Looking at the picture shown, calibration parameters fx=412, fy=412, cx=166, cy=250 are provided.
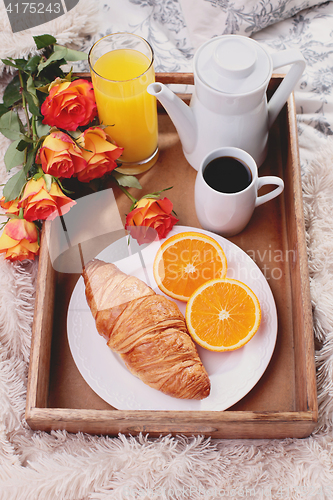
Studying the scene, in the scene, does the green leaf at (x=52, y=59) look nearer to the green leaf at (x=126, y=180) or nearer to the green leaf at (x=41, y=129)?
the green leaf at (x=41, y=129)

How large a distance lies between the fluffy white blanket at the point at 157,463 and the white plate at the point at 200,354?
72 millimetres

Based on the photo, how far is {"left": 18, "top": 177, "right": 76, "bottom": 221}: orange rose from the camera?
32.9 inches

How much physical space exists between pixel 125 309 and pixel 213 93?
474 millimetres

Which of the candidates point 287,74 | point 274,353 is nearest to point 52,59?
point 287,74

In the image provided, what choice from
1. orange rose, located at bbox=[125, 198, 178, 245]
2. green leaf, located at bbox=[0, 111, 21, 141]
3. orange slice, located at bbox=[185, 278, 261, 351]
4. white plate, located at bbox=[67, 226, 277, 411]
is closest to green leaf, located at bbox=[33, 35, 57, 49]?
green leaf, located at bbox=[0, 111, 21, 141]

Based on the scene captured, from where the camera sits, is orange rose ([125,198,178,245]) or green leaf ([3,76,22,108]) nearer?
orange rose ([125,198,178,245])

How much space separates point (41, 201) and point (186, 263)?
326mm

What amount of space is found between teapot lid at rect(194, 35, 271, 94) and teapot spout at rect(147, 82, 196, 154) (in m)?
0.08

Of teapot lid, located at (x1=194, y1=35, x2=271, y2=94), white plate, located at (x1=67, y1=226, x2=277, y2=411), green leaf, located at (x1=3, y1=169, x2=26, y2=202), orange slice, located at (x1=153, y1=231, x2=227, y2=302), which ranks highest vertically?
teapot lid, located at (x1=194, y1=35, x2=271, y2=94)

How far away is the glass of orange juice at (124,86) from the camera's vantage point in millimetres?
888

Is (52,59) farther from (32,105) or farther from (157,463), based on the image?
(157,463)

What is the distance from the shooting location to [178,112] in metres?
0.91

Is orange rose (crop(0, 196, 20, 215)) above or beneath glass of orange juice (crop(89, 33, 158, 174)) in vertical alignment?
beneath

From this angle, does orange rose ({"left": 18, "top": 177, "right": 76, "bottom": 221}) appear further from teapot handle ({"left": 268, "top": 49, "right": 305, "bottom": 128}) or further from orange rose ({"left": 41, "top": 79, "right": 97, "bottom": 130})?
teapot handle ({"left": 268, "top": 49, "right": 305, "bottom": 128})
